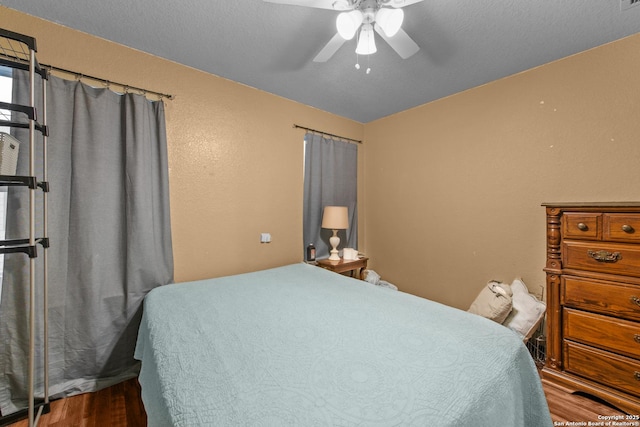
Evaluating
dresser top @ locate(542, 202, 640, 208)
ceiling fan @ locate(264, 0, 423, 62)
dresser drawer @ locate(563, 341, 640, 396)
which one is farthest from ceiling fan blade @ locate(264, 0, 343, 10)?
dresser drawer @ locate(563, 341, 640, 396)

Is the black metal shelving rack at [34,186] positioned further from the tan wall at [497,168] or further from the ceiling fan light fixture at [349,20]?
the tan wall at [497,168]

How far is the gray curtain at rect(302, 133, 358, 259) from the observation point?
3.16m

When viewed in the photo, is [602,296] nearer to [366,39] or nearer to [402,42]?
[402,42]

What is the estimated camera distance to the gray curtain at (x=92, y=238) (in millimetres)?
1628

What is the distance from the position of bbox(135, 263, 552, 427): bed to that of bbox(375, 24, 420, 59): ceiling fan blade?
1.60 meters

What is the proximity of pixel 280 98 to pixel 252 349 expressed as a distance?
8.45 feet

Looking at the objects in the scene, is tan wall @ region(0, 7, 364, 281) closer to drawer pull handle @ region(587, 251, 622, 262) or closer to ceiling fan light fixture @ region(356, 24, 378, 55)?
ceiling fan light fixture @ region(356, 24, 378, 55)

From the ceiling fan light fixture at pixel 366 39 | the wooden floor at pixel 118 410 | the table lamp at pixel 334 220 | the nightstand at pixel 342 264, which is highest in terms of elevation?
the ceiling fan light fixture at pixel 366 39

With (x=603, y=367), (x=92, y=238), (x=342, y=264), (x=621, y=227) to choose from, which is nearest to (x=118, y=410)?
(x=92, y=238)

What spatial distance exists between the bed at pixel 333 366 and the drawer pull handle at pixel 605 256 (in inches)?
40.4

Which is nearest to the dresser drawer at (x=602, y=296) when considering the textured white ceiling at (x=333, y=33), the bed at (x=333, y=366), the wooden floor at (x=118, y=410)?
the wooden floor at (x=118, y=410)

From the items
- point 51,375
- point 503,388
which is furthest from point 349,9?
point 51,375

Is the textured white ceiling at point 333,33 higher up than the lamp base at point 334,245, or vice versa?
the textured white ceiling at point 333,33

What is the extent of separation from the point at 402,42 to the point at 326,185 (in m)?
1.92
